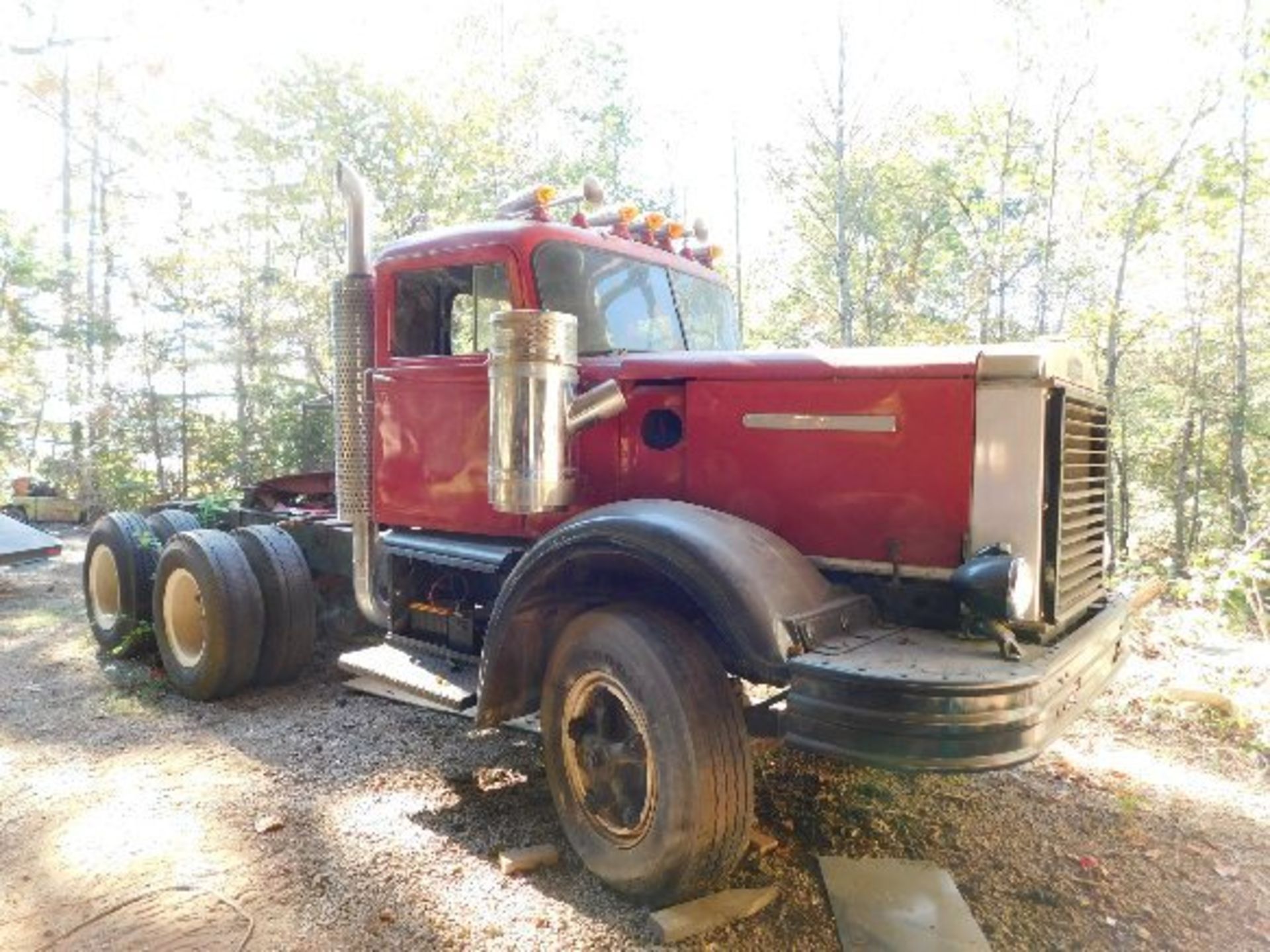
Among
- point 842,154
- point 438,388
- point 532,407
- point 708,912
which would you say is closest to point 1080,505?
point 708,912

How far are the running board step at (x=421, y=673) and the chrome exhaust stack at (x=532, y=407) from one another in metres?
0.84

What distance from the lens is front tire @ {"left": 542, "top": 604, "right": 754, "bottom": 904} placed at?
252 centimetres

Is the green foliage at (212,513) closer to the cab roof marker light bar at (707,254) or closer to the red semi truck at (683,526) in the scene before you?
the red semi truck at (683,526)

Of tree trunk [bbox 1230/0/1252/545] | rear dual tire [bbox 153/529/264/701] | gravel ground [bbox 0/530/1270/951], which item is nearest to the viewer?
gravel ground [bbox 0/530/1270/951]

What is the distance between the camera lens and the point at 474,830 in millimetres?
3240

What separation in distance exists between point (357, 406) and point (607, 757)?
7.65 feet

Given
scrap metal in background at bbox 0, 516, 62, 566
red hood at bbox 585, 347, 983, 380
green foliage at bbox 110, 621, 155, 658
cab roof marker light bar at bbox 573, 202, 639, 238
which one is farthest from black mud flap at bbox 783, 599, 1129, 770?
scrap metal in background at bbox 0, 516, 62, 566

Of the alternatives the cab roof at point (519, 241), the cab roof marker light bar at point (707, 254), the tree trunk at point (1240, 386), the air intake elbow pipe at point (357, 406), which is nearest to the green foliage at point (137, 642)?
the air intake elbow pipe at point (357, 406)

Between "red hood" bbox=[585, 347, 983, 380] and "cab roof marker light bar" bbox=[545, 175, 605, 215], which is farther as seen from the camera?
"cab roof marker light bar" bbox=[545, 175, 605, 215]

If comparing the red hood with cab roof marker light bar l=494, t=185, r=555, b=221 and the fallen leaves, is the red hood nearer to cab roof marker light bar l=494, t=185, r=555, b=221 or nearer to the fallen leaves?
cab roof marker light bar l=494, t=185, r=555, b=221

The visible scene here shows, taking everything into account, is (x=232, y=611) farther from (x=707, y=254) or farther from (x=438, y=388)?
(x=707, y=254)

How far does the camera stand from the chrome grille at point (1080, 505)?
267 centimetres

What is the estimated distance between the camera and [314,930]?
2.58m

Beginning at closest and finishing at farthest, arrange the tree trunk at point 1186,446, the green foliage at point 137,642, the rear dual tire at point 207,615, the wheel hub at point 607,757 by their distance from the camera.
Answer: the wheel hub at point 607,757 < the rear dual tire at point 207,615 < the green foliage at point 137,642 < the tree trunk at point 1186,446
